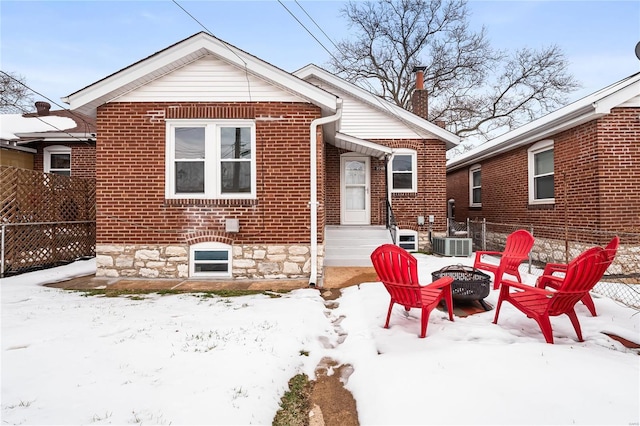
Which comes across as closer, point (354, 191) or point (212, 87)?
point (212, 87)

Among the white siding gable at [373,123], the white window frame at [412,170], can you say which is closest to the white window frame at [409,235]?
the white window frame at [412,170]

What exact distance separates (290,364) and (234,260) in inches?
152

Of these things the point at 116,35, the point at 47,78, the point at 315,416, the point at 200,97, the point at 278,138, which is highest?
the point at 47,78

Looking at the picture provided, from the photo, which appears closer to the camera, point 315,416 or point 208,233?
point 315,416

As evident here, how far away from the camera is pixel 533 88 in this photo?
Answer: 73.3 ft

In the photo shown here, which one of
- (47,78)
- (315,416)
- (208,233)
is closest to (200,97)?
(208,233)

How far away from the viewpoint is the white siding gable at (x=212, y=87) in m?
6.55

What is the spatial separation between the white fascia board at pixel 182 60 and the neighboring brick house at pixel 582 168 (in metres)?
5.52

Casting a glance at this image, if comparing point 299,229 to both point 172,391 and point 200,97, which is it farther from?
point 172,391

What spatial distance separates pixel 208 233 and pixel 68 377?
160 inches

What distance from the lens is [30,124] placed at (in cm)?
1166

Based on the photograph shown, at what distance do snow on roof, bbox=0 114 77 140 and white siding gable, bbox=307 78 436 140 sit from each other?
10.3 m

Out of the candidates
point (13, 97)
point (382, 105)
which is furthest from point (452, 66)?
point (13, 97)

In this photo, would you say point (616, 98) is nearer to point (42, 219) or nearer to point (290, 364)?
point (290, 364)
